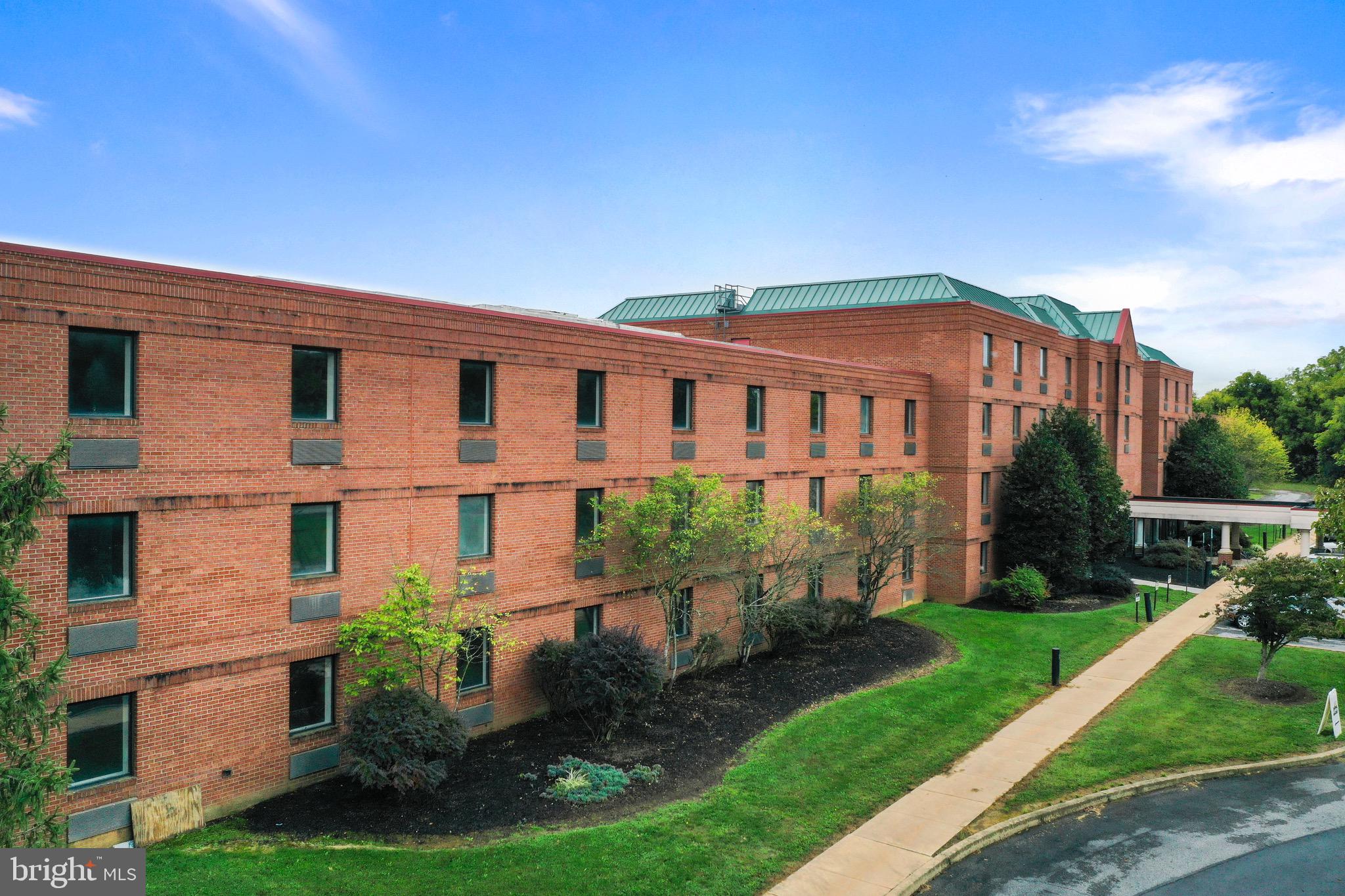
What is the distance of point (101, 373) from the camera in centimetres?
1336

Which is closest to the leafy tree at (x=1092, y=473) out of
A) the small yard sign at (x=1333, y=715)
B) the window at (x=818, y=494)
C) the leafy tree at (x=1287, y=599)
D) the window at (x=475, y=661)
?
the window at (x=818, y=494)

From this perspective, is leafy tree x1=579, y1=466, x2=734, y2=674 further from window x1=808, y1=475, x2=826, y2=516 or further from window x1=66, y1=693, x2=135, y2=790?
window x1=66, y1=693, x2=135, y2=790

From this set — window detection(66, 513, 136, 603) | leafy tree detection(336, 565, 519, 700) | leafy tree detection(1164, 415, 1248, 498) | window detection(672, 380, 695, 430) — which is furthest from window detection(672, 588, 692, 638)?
leafy tree detection(1164, 415, 1248, 498)

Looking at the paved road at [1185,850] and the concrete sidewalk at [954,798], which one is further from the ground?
the concrete sidewalk at [954,798]

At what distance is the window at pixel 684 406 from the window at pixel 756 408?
262 centimetres

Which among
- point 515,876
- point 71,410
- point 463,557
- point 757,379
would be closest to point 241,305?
point 71,410

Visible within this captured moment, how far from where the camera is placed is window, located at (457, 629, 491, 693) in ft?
60.4

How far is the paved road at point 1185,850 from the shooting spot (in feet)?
42.9

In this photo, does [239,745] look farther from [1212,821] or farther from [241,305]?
[1212,821]

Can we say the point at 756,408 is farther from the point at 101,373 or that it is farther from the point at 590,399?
the point at 101,373

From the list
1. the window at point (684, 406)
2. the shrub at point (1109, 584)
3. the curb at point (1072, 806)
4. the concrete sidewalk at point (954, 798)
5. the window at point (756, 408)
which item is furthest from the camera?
the shrub at point (1109, 584)

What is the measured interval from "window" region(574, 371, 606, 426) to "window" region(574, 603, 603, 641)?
4242 mm

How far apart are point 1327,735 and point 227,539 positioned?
22.0m

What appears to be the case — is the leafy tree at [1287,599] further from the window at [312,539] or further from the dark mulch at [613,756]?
the window at [312,539]
